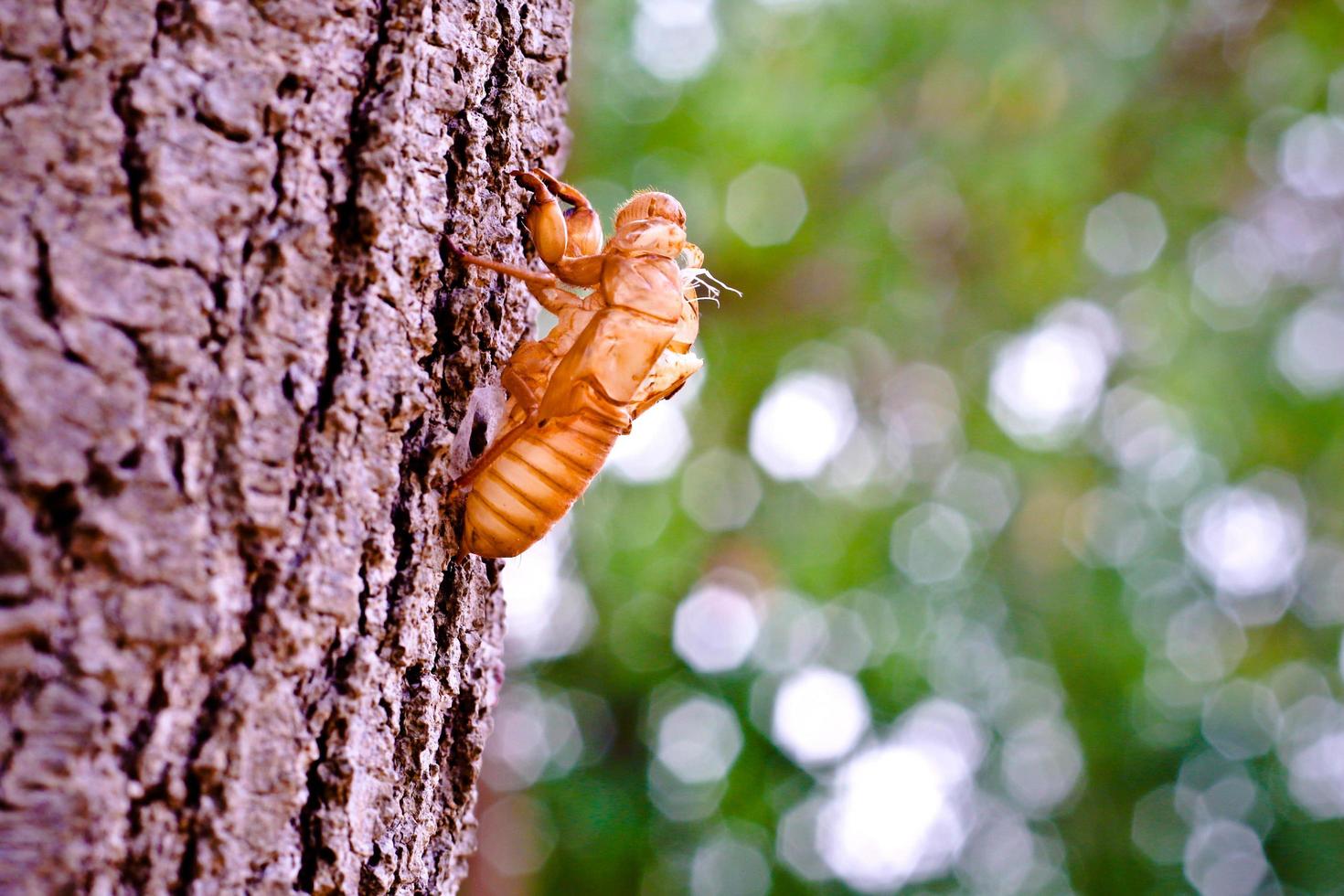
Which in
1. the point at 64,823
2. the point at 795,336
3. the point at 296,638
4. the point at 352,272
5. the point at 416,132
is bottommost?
the point at 64,823

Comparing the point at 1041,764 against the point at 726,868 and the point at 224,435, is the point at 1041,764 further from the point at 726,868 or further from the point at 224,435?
the point at 224,435

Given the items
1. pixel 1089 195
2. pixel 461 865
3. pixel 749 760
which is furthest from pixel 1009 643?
pixel 461 865

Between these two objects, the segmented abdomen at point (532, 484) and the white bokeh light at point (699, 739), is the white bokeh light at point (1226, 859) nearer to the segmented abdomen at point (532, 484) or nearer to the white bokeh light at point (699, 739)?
the white bokeh light at point (699, 739)

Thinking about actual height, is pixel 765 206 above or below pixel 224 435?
above

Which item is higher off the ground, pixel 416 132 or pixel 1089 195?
pixel 1089 195

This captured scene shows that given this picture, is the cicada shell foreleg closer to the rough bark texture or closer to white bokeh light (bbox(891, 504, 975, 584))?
the rough bark texture

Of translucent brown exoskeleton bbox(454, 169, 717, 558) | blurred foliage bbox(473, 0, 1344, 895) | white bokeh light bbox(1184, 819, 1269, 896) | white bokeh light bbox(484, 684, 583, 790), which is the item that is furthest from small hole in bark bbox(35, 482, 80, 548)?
white bokeh light bbox(1184, 819, 1269, 896)

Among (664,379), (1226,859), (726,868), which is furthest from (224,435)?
(1226,859)

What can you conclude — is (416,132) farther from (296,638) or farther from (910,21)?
(910,21)
